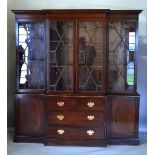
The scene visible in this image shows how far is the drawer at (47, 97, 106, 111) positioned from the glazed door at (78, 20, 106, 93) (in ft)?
0.48

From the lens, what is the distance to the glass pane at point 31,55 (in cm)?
425

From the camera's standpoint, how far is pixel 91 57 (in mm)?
4188

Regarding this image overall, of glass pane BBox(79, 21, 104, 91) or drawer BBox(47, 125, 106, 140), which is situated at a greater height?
glass pane BBox(79, 21, 104, 91)

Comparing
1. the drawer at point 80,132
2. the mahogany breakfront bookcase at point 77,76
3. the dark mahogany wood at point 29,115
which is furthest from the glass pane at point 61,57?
the drawer at point 80,132

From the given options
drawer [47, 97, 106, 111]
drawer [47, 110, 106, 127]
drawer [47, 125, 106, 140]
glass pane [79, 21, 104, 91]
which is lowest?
drawer [47, 125, 106, 140]

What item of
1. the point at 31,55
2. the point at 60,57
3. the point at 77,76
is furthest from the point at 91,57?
the point at 31,55

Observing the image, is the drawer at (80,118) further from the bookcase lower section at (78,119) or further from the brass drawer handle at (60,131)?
the brass drawer handle at (60,131)

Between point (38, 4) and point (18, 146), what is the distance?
2.37 meters

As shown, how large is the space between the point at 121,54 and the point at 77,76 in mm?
746

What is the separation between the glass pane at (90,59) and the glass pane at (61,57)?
0.53ft

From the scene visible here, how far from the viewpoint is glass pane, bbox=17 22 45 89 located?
4.25m

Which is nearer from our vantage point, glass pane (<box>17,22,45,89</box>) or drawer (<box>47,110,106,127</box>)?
drawer (<box>47,110,106,127</box>)

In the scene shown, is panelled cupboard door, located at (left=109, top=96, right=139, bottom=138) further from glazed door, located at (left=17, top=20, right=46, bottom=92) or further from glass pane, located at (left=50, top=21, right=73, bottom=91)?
glazed door, located at (left=17, top=20, right=46, bottom=92)

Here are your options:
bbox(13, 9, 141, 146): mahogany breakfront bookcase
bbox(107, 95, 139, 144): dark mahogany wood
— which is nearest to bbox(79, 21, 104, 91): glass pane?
bbox(13, 9, 141, 146): mahogany breakfront bookcase
